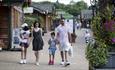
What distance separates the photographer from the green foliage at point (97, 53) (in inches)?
405

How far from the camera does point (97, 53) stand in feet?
34.3

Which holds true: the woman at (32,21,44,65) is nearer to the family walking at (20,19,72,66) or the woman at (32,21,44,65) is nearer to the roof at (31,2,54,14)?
the family walking at (20,19,72,66)

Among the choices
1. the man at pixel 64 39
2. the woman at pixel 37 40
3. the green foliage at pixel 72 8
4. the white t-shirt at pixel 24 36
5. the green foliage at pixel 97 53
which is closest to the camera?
the green foliage at pixel 97 53

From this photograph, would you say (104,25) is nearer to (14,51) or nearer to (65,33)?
(65,33)

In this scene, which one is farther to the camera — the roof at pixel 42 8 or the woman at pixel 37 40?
the roof at pixel 42 8

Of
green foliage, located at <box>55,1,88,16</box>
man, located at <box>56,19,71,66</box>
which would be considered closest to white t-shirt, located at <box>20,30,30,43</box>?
man, located at <box>56,19,71,66</box>

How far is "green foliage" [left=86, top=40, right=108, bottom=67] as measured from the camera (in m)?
10.3

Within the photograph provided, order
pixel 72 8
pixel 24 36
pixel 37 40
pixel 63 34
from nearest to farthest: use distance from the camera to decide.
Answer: pixel 63 34
pixel 37 40
pixel 24 36
pixel 72 8

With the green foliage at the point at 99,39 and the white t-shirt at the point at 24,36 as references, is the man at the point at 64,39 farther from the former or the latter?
the green foliage at the point at 99,39

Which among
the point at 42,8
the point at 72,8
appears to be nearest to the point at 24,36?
the point at 42,8

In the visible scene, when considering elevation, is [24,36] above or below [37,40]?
above

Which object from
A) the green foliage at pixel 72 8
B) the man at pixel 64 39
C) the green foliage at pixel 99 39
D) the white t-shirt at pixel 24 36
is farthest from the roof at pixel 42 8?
the green foliage at pixel 72 8

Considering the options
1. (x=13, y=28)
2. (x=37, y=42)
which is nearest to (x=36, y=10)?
(x=13, y=28)

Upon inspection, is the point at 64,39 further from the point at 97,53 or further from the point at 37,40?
the point at 97,53
